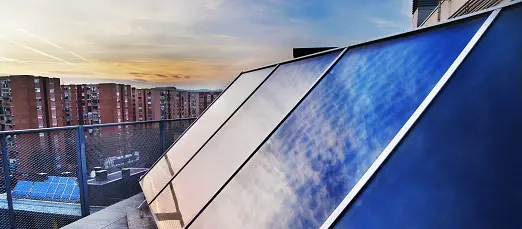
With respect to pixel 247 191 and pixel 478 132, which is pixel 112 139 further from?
pixel 478 132

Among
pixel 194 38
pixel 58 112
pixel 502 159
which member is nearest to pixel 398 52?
pixel 502 159

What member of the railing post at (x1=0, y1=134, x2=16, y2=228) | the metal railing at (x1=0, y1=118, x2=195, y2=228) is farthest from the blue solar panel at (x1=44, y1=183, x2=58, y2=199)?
the railing post at (x1=0, y1=134, x2=16, y2=228)

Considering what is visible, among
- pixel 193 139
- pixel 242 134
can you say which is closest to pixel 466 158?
pixel 242 134

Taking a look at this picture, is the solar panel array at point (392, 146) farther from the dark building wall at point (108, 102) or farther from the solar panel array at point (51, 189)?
the dark building wall at point (108, 102)

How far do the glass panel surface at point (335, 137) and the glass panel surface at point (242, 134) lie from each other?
0.27 m

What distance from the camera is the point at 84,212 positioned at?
4.49 meters

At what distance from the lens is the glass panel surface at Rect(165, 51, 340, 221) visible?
2.51 m

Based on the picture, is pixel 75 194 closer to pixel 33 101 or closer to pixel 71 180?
pixel 71 180

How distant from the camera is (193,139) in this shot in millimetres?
4246

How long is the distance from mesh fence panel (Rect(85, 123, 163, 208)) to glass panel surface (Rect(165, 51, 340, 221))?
2.75 metres

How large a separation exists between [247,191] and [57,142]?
13.8 feet

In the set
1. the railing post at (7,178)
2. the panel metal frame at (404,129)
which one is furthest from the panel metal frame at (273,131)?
the railing post at (7,178)

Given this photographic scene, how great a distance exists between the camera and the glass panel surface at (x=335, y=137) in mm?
1501

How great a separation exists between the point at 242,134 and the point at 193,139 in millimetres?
1628
